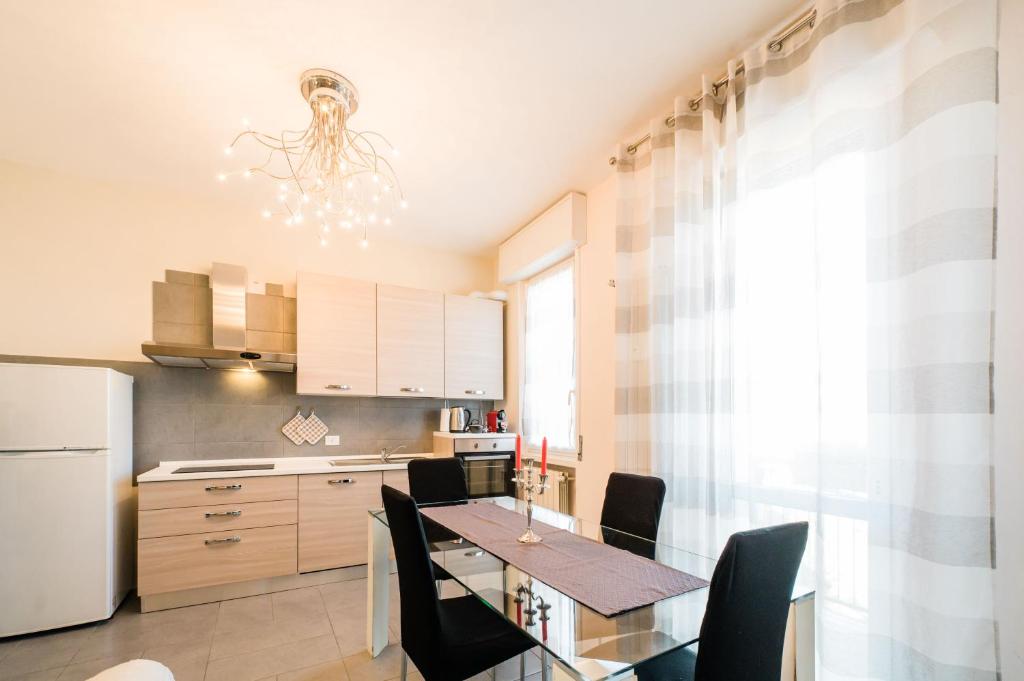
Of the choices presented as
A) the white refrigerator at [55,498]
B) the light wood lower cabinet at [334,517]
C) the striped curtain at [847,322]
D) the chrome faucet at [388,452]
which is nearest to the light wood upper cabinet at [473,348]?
the chrome faucet at [388,452]

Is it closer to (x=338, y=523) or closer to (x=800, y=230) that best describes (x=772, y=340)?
(x=800, y=230)

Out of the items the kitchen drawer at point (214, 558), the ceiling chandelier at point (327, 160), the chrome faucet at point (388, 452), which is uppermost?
the ceiling chandelier at point (327, 160)

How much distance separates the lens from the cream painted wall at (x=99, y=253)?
3.08 m

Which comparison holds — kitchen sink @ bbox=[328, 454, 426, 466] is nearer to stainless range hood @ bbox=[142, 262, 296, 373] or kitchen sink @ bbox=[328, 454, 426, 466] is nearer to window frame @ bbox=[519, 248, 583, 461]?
stainless range hood @ bbox=[142, 262, 296, 373]

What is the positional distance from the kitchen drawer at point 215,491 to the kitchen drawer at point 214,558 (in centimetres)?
21

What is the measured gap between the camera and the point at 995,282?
51.2 inches

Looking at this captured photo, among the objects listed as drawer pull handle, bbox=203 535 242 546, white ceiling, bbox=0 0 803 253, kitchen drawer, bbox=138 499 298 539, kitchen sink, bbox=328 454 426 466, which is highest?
white ceiling, bbox=0 0 803 253

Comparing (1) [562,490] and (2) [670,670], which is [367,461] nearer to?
(1) [562,490]

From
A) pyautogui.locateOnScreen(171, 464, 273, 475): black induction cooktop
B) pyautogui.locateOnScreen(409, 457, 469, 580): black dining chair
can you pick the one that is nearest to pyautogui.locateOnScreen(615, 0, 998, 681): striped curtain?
pyautogui.locateOnScreen(409, 457, 469, 580): black dining chair

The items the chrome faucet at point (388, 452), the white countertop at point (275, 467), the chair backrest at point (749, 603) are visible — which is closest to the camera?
the chair backrest at point (749, 603)

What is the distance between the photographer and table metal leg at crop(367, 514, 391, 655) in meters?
2.34

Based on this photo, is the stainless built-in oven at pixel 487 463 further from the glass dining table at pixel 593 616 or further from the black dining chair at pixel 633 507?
the glass dining table at pixel 593 616

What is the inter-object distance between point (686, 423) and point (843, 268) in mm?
956

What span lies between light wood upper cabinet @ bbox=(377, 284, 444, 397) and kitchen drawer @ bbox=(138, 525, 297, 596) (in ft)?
4.26
